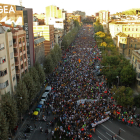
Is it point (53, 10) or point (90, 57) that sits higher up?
point (53, 10)

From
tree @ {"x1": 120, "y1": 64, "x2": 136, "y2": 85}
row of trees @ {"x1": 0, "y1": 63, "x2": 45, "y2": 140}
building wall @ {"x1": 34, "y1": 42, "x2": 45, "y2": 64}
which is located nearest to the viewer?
row of trees @ {"x1": 0, "y1": 63, "x2": 45, "y2": 140}

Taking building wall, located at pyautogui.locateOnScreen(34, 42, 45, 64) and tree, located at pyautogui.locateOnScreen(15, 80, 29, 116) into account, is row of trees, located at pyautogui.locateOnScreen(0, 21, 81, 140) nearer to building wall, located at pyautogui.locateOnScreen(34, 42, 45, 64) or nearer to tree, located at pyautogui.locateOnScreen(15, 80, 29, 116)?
tree, located at pyautogui.locateOnScreen(15, 80, 29, 116)

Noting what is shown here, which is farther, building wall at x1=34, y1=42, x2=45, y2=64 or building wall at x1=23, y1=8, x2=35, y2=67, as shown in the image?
building wall at x1=34, y1=42, x2=45, y2=64

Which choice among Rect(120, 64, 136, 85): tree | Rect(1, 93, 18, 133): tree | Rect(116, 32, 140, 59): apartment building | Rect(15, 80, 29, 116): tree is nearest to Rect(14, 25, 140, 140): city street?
Rect(15, 80, 29, 116): tree

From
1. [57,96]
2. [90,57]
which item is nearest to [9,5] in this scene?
[57,96]

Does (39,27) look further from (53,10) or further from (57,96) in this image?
(53,10)

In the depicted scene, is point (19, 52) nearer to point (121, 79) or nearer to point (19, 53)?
point (19, 53)

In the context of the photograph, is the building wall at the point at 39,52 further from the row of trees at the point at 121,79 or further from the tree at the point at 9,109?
the tree at the point at 9,109
